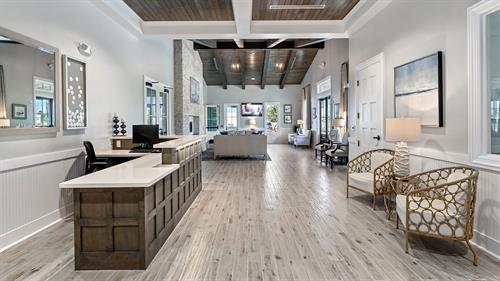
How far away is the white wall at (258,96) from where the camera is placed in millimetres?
17875

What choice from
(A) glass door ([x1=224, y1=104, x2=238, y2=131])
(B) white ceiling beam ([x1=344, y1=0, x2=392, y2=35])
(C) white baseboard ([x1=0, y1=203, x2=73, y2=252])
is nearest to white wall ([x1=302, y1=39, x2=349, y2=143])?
(B) white ceiling beam ([x1=344, y1=0, x2=392, y2=35])

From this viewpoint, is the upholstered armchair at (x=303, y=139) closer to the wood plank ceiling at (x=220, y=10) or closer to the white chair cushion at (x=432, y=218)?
the wood plank ceiling at (x=220, y=10)

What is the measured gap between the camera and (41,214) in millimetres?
3814

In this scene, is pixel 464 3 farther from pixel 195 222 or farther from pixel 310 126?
pixel 310 126

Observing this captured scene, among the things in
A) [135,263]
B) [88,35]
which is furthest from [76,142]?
[135,263]

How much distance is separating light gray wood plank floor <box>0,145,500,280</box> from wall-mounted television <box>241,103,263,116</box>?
12958mm

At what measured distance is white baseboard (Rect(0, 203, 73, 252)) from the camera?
3.25 metres

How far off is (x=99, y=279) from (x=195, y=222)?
1.57 metres

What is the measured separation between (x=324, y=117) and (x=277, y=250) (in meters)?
10.6

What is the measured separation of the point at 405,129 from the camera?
3.98 m

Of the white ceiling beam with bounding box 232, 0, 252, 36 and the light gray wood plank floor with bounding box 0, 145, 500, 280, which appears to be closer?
the light gray wood plank floor with bounding box 0, 145, 500, 280

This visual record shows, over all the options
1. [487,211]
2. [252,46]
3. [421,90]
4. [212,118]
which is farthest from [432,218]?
[212,118]

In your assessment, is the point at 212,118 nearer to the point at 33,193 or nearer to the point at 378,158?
the point at 378,158

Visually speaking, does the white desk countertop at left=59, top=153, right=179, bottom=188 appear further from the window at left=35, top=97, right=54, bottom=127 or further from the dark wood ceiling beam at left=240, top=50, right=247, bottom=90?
the dark wood ceiling beam at left=240, top=50, right=247, bottom=90
